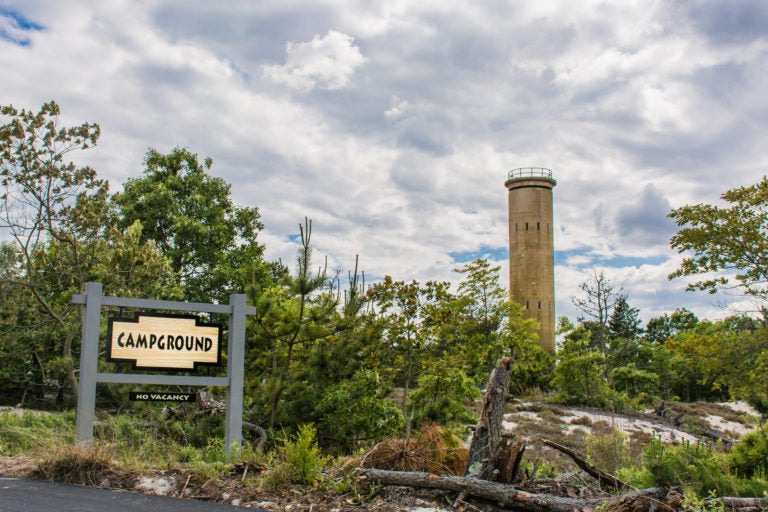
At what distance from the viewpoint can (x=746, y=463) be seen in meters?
6.07

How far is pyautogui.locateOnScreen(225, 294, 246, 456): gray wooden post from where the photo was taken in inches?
340

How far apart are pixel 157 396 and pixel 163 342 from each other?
0.72 meters

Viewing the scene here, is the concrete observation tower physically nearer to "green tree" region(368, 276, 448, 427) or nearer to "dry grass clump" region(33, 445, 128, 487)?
"green tree" region(368, 276, 448, 427)

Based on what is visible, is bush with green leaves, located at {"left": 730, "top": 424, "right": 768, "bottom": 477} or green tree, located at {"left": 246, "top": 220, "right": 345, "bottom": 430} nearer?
bush with green leaves, located at {"left": 730, "top": 424, "right": 768, "bottom": 477}

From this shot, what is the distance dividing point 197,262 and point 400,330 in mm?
16493

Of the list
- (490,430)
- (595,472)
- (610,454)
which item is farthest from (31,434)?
(610,454)

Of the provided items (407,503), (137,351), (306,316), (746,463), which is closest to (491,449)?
(407,503)

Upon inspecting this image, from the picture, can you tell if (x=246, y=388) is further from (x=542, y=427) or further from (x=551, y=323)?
(x=551, y=323)

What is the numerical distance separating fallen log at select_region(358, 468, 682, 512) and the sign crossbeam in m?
3.06

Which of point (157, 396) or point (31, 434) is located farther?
point (157, 396)

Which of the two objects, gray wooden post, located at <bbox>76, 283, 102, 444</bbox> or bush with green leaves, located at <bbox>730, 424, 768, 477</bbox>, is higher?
gray wooden post, located at <bbox>76, 283, 102, 444</bbox>

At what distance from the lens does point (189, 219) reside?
2558 cm

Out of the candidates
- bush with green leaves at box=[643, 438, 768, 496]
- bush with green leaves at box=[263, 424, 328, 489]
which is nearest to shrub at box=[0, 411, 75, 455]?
bush with green leaves at box=[263, 424, 328, 489]

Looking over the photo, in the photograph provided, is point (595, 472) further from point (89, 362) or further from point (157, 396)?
point (89, 362)
